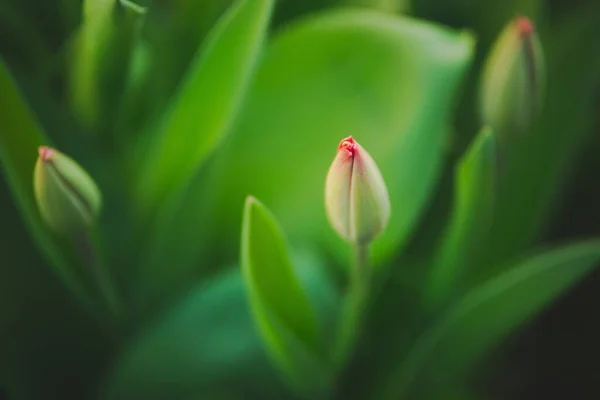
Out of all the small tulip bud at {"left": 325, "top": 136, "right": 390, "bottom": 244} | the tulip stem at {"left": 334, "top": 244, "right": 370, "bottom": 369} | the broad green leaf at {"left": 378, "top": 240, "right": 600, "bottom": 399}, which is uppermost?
the small tulip bud at {"left": 325, "top": 136, "right": 390, "bottom": 244}

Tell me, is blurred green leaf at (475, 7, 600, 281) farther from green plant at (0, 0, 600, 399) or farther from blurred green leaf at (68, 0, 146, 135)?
blurred green leaf at (68, 0, 146, 135)

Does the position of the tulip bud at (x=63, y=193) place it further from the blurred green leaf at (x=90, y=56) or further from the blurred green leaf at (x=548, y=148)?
the blurred green leaf at (x=548, y=148)

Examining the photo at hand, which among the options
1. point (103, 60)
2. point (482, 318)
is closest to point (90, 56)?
point (103, 60)

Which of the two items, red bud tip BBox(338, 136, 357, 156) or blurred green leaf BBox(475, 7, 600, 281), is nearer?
red bud tip BBox(338, 136, 357, 156)

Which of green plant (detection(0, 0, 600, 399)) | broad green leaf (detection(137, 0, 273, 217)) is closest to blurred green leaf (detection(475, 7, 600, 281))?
green plant (detection(0, 0, 600, 399))

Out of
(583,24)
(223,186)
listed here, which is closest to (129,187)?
(223,186)
